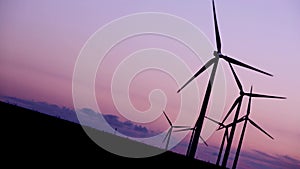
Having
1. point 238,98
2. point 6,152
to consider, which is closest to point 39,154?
point 6,152

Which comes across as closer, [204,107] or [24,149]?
[24,149]

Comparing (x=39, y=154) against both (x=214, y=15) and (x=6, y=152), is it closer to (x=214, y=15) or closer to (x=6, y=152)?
(x=6, y=152)

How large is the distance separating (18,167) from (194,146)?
1774cm

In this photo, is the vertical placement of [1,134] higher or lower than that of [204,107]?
lower

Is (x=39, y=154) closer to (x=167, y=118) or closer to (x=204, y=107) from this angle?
(x=204, y=107)

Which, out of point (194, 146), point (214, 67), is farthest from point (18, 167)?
point (214, 67)

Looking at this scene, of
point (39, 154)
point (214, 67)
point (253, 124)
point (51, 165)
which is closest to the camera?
point (51, 165)

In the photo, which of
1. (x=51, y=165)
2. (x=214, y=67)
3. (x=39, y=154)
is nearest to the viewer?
(x=51, y=165)

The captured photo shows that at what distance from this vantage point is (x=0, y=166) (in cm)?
2002

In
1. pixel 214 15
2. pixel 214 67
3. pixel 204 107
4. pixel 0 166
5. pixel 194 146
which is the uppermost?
pixel 214 15

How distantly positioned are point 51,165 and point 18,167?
4.12 m

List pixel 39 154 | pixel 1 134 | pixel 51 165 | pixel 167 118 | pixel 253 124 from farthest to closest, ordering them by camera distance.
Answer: pixel 167 118 < pixel 253 124 < pixel 1 134 < pixel 39 154 < pixel 51 165

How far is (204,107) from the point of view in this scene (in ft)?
114

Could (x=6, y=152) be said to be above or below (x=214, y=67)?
below
